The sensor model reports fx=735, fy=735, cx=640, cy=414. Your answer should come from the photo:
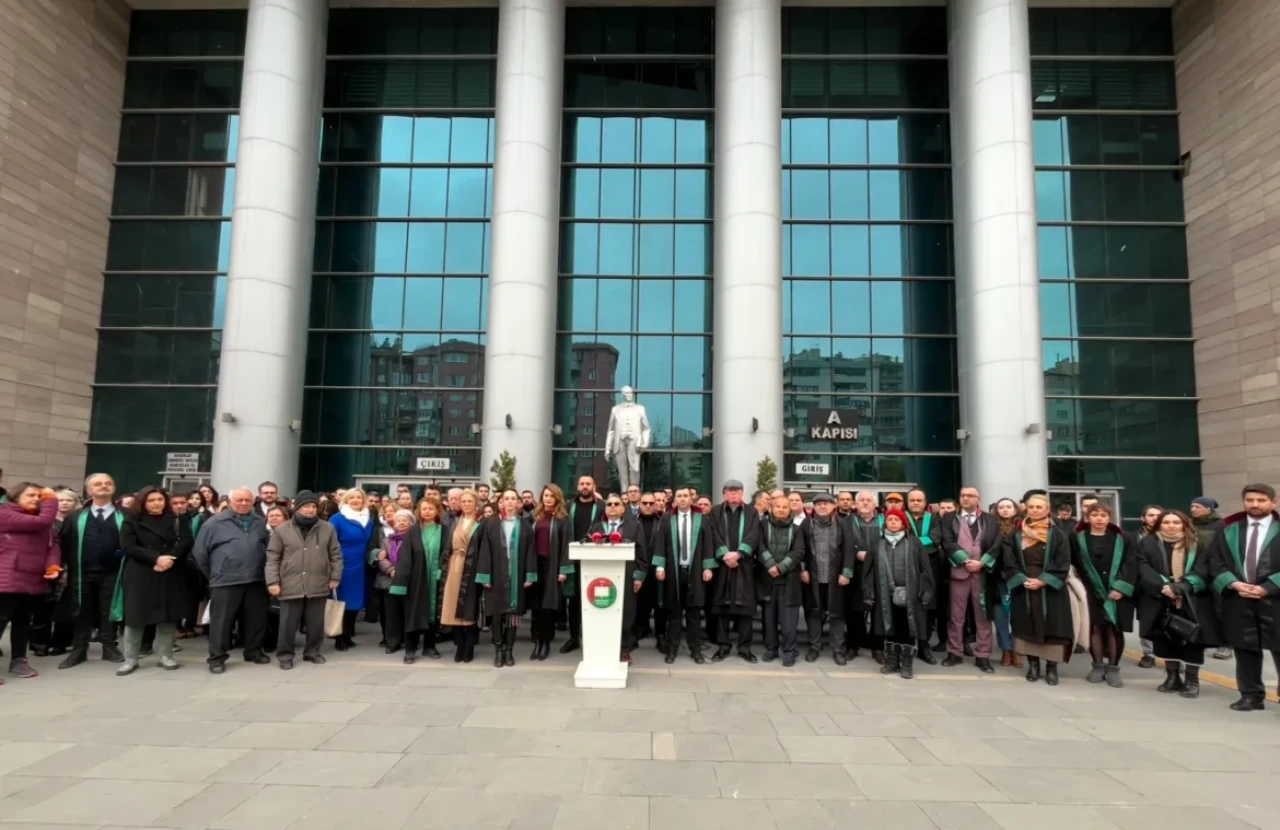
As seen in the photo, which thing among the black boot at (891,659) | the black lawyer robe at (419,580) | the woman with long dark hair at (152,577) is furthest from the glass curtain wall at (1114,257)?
the woman with long dark hair at (152,577)

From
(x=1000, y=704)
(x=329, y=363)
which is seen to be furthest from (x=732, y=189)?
(x=1000, y=704)

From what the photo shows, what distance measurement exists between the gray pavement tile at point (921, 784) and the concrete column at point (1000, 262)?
15463 mm

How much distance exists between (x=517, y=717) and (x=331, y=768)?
5.47ft

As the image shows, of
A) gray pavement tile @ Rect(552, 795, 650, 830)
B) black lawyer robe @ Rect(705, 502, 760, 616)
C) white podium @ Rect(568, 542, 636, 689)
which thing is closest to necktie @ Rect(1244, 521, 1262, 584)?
black lawyer robe @ Rect(705, 502, 760, 616)

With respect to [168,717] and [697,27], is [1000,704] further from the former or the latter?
[697,27]

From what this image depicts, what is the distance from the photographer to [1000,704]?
23.0ft

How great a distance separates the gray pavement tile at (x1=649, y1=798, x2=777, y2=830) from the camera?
412 centimetres

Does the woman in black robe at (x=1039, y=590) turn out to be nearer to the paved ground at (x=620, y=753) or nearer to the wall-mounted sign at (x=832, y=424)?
the paved ground at (x=620, y=753)

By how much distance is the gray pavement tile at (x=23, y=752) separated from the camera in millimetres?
4965

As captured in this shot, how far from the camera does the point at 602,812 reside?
14.0 ft

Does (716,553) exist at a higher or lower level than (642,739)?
higher

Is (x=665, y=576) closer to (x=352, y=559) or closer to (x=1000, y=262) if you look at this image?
(x=352, y=559)

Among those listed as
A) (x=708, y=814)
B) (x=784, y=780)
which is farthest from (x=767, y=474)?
(x=708, y=814)

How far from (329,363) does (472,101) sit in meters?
9.45
